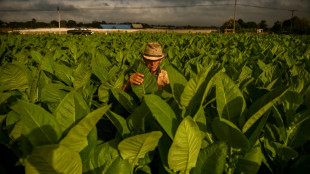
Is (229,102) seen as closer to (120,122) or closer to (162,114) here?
(162,114)

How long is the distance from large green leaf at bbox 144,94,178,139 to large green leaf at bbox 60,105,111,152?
10.0 inches

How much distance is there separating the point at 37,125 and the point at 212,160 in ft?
2.23

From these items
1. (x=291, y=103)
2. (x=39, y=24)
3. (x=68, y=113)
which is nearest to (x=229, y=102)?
(x=291, y=103)

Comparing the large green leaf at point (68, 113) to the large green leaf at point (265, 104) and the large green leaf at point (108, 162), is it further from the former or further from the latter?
the large green leaf at point (265, 104)

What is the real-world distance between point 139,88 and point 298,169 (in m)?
1.02

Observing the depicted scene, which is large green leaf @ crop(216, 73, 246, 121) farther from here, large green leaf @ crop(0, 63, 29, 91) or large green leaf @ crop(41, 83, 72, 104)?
large green leaf @ crop(0, 63, 29, 91)

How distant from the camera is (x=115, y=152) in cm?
90

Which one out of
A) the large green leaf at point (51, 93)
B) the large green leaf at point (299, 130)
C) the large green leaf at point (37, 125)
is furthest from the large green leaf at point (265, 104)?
the large green leaf at point (51, 93)

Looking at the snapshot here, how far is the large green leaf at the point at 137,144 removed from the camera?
0.75 metres

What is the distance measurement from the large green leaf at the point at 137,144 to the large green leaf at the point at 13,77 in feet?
3.60

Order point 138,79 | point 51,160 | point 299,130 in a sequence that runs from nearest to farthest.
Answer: point 51,160
point 299,130
point 138,79

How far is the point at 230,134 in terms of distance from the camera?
0.92 meters

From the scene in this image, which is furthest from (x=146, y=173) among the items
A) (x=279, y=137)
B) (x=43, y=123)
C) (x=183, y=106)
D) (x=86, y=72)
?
(x=86, y=72)

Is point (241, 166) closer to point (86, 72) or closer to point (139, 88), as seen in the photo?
point (139, 88)
